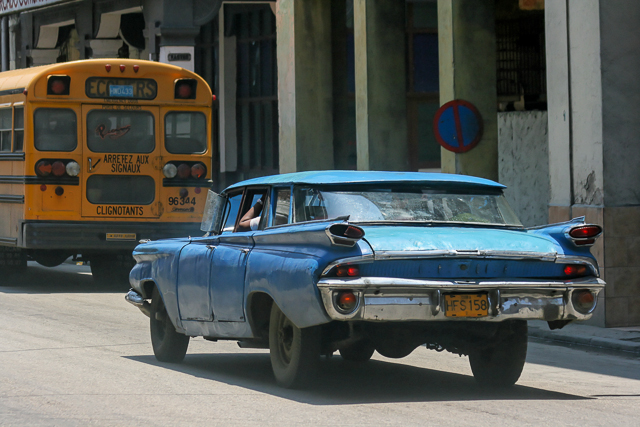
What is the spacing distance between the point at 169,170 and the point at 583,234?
9.86 meters

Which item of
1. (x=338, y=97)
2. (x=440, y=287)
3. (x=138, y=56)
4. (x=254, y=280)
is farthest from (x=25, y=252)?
(x=138, y=56)

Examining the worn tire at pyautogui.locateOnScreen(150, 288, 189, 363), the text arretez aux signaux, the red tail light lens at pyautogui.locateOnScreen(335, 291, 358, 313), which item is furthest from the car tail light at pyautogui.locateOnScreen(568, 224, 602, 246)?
the text arretez aux signaux

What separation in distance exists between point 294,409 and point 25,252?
36.9 ft

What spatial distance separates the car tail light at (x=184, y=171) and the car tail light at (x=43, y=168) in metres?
1.86

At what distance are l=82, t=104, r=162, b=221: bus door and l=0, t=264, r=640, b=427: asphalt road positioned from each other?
4.50 meters

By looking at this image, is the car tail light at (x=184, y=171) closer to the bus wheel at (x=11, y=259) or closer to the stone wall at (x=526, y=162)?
the bus wheel at (x=11, y=259)

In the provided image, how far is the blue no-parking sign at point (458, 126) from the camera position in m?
16.0

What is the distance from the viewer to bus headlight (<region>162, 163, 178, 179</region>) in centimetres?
1678

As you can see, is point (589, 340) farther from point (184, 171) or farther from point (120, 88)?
point (120, 88)

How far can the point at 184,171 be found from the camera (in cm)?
1692

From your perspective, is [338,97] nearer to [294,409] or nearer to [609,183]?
[609,183]

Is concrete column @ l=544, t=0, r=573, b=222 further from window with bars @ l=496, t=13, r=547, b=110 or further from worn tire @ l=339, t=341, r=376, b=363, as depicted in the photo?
window with bars @ l=496, t=13, r=547, b=110

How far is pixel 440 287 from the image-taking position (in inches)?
285

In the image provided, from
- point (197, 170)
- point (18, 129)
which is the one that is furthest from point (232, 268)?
point (18, 129)
